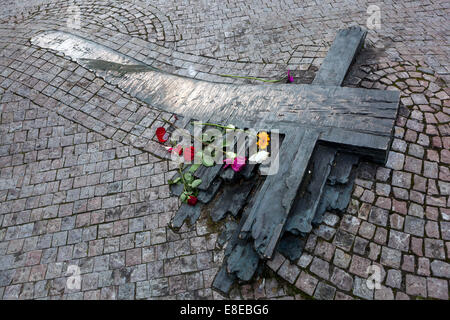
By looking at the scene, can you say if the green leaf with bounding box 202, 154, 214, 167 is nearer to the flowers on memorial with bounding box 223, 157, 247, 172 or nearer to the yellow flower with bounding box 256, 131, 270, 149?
the flowers on memorial with bounding box 223, 157, 247, 172

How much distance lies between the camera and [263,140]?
A: 442 centimetres

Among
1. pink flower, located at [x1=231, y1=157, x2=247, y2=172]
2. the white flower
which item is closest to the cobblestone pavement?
pink flower, located at [x1=231, y1=157, x2=247, y2=172]

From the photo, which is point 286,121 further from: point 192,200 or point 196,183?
point 192,200

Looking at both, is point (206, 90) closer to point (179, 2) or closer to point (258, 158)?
point (258, 158)

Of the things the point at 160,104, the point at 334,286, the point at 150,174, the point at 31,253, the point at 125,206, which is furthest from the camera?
the point at 160,104

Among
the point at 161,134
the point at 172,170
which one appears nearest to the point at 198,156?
the point at 172,170

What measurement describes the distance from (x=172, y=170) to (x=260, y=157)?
4.25 feet

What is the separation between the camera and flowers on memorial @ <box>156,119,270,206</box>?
4301 mm

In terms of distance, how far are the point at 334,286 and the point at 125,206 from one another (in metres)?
2.74

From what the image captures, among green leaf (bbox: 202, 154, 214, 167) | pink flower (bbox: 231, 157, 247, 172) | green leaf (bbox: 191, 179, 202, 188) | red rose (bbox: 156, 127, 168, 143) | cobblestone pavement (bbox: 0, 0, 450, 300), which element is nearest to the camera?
cobblestone pavement (bbox: 0, 0, 450, 300)

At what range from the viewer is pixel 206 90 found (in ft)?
18.6

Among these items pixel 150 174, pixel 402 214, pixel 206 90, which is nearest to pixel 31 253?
pixel 150 174

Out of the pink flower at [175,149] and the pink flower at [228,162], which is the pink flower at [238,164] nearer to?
the pink flower at [228,162]

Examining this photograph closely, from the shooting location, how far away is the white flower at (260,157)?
4.26 metres
